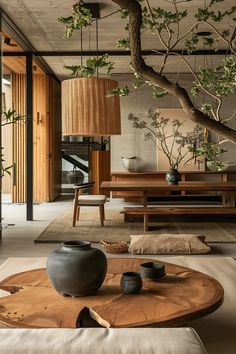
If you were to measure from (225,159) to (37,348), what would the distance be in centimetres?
1032

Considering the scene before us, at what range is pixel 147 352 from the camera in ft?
3.49

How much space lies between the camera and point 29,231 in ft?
22.3

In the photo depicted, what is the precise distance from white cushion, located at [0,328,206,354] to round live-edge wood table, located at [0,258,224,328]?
0.67 m

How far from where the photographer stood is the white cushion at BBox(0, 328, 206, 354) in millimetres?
1076

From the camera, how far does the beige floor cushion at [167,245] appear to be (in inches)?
206

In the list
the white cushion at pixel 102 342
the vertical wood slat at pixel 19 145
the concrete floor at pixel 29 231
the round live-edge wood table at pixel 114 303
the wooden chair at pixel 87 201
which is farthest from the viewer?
the vertical wood slat at pixel 19 145

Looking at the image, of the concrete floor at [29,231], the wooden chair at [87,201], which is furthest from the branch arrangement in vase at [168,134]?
the wooden chair at [87,201]

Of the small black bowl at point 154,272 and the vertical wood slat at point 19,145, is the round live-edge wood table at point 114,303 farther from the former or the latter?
the vertical wood slat at point 19,145

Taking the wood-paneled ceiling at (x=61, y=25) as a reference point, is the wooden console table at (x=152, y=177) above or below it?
below

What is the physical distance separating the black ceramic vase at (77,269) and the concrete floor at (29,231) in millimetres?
2872

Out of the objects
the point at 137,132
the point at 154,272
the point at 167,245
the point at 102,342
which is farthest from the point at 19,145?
the point at 102,342

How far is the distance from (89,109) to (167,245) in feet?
8.55

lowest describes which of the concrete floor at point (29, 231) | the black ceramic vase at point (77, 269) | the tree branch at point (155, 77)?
the concrete floor at point (29, 231)

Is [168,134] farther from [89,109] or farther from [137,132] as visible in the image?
[89,109]
